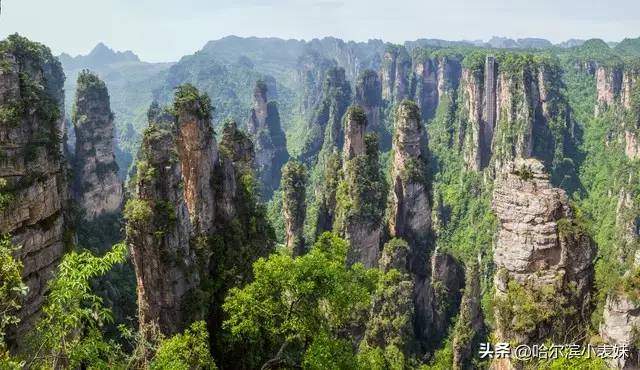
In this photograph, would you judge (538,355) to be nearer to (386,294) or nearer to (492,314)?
(492,314)

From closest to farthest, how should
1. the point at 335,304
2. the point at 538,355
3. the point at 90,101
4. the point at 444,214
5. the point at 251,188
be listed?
the point at 335,304 < the point at 538,355 < the point at 251,188 < the point at 90,101 < the point at 444,214

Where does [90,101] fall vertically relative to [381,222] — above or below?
above

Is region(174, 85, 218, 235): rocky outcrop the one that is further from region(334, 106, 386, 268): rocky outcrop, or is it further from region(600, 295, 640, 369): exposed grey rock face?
region(334, 106, 386, 268): rocky outcrop

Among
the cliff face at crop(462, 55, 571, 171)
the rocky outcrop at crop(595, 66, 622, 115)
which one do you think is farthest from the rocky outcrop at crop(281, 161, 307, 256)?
the rocky outcrop at crop(595, 66, 622, 115)

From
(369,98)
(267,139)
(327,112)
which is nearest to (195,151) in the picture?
(267,139)

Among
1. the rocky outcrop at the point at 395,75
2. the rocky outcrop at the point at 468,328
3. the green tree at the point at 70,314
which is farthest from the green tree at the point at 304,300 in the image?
the rocky outcrop at the point at 395,75

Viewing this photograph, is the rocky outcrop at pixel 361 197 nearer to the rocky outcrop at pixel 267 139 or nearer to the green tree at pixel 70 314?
the green tree at pixel 70 314

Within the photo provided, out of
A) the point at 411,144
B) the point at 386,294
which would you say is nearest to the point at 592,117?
the point at 411,144
